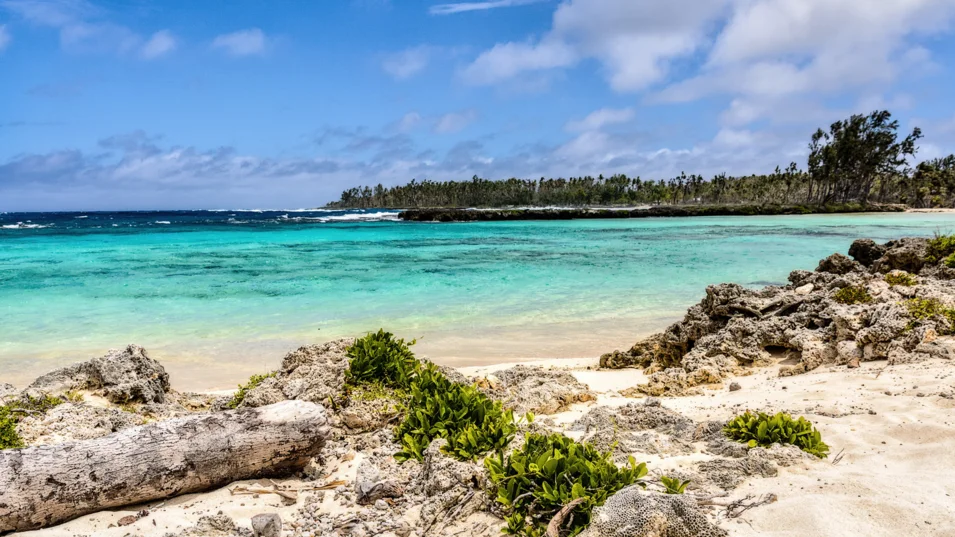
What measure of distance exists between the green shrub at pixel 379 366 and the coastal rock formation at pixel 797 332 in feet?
8.93

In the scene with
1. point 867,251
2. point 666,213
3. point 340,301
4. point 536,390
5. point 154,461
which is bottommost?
point 340,301

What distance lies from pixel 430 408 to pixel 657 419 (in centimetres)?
→ 191

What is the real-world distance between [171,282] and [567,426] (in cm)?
1663

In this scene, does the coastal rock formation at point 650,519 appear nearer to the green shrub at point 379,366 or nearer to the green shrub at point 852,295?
the green shrub at point 379,366

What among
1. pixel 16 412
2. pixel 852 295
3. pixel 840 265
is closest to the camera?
pixel 16 412

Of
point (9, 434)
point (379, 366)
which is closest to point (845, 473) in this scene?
point (379, 366)

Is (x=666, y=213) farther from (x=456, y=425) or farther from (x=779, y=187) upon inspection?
(x=456, y=425)

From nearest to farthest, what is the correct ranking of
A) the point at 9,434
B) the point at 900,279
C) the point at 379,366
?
1. the point at 9,434
2. the point at 379,366
3. the point at 900,279

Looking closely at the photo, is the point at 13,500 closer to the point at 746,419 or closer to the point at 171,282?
the point at 746,419

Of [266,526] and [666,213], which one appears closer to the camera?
[266,526]

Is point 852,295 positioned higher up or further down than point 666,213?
further down

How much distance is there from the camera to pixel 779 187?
11250cm

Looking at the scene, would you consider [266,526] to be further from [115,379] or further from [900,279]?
[900,279]

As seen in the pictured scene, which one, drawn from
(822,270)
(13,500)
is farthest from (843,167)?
(13,500)
